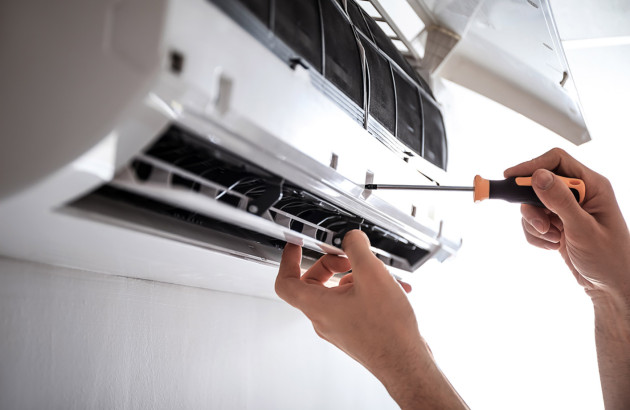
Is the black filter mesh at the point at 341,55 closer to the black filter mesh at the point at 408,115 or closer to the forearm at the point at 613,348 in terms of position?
the black filter mesh at the point at 408,115

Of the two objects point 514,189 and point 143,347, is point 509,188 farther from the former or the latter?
point 143,347

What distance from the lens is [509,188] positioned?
3.38ft

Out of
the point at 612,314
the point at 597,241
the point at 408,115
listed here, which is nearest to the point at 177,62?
the point at 408,115

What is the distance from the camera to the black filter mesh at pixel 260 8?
0.69 m

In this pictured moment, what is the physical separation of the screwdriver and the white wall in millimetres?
449

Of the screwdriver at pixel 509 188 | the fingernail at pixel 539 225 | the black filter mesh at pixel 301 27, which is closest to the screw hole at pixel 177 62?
the black filter mesh at pixel 301 27

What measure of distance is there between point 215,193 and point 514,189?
0.58m

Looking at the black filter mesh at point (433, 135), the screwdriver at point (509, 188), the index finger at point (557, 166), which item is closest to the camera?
the screwdriver at point (509, 188)

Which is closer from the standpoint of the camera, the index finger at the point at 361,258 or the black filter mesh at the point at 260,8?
A: the black filter mesh at the point at 260,8

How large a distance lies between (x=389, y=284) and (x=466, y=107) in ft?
4.56

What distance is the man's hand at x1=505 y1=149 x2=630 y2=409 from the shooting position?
41.1 inches

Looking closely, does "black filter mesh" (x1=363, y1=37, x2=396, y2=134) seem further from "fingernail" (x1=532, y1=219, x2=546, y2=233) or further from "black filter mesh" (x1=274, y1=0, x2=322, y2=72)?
"fingernail" (x1=532, y1=219, x2=546, y2=233)

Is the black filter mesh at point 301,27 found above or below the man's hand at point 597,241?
above

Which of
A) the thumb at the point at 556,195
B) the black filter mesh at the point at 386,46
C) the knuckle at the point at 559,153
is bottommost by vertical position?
the thumb at the point at 556,195
